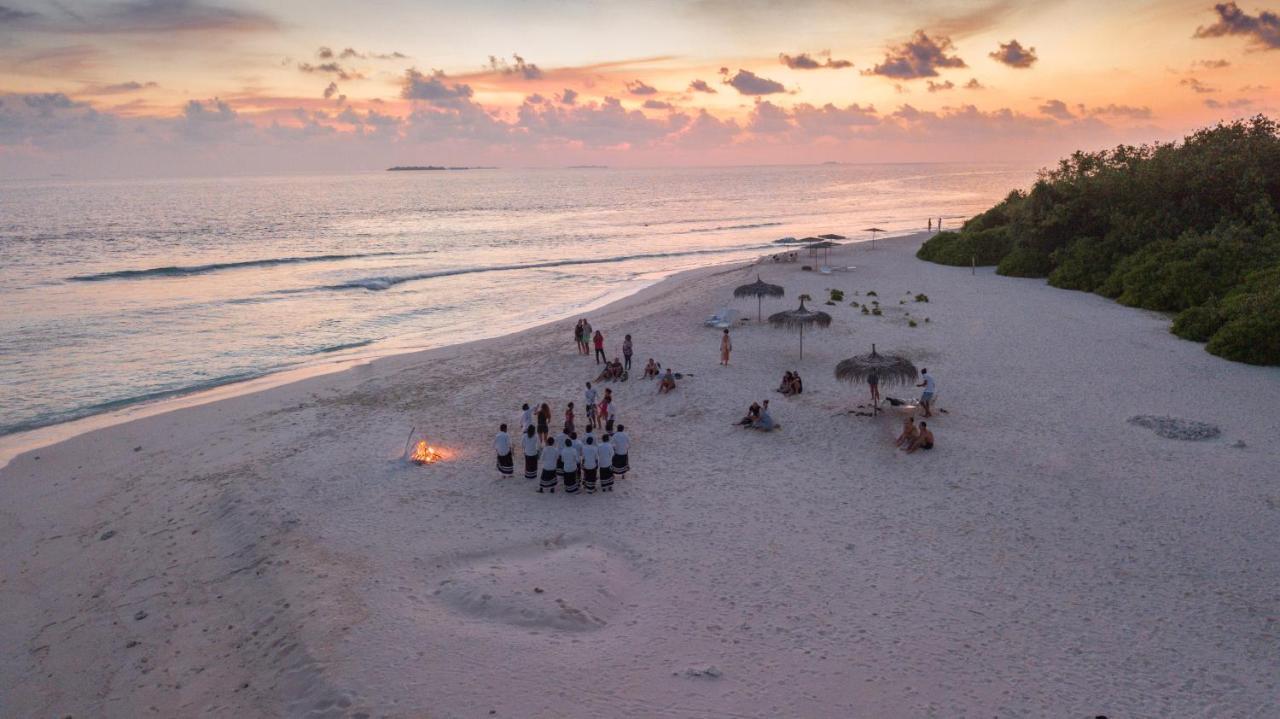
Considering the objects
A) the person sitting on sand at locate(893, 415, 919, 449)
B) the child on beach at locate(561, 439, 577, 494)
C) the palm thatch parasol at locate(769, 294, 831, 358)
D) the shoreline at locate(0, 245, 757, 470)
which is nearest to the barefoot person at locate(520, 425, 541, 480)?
the child on beach at locate(561, 439, 577, 494)

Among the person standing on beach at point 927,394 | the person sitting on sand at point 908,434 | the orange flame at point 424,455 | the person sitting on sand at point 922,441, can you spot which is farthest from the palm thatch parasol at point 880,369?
the orange flame at point 424,455

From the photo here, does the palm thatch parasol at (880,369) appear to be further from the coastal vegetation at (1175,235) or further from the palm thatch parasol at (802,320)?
the coastal vegetation at (1175,235)

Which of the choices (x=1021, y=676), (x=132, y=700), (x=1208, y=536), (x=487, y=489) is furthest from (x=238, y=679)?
(x=1208, y=536)

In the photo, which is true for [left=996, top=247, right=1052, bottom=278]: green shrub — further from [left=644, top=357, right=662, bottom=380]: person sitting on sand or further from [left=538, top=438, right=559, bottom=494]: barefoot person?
[left=538, top=438, right=559, bottom=494]: barefoot person

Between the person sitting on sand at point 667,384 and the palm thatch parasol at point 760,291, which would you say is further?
the palm thatch parasol at point 760,291

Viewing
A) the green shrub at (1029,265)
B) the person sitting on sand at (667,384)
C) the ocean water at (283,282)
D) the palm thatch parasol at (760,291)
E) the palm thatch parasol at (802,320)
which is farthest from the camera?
the green shrub at (1029,265)

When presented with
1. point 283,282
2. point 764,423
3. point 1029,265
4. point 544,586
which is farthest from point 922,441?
point 283,282
